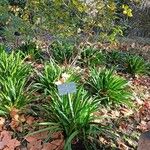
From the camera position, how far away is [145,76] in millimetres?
7867

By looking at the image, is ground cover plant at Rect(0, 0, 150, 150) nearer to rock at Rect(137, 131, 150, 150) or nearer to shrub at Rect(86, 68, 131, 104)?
shrub at Rect(86, 68, 131, 104)

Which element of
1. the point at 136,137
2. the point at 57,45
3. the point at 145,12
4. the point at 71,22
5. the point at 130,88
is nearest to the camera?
the point at 136,137

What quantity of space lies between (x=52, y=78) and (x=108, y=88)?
93cm

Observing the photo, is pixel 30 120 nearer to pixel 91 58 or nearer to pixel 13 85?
pixel 13 85

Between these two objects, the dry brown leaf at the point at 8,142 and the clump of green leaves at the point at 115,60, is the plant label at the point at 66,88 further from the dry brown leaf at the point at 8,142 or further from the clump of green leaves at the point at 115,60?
the clump of green leaves at the point at 115,60

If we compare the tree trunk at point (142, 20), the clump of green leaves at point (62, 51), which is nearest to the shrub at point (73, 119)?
the clump of green leaves at point (62, 51)

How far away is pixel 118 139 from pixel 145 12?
9.24m

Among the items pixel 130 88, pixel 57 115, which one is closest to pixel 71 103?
pixel 57 115

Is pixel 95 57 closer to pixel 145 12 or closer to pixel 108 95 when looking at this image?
pixel 108 95

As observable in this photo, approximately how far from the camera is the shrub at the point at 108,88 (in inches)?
221

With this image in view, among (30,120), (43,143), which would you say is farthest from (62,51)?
(43,143)

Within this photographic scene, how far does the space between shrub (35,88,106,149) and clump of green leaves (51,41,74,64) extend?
2.59 meters

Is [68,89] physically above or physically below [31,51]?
Result: above

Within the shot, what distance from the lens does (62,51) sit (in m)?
7.70
